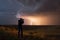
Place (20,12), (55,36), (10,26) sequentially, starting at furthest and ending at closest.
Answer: (20,12)
(10,26)
(55,36)

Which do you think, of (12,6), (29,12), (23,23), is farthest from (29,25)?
(12,6)

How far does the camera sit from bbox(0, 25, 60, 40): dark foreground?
1.26 metres

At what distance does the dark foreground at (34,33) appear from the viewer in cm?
126

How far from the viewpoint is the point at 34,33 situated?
1.29m

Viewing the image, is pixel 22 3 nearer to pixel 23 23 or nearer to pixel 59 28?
pixel 23 23

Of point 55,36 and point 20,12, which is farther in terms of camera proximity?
point 20,12

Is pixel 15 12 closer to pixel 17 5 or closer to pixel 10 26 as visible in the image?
pixel 17 5

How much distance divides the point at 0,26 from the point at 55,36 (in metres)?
0.52

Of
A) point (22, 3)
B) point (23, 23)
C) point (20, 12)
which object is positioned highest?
point (22, 3)

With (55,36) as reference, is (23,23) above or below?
above

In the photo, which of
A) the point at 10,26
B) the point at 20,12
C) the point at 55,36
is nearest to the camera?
the point at 55,36

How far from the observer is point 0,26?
139cm

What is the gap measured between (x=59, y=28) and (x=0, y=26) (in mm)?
543

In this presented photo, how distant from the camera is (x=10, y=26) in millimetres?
1354
